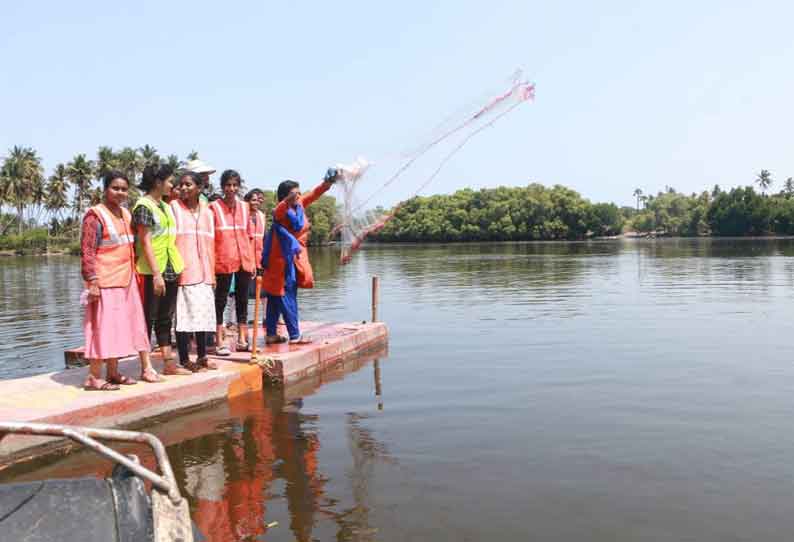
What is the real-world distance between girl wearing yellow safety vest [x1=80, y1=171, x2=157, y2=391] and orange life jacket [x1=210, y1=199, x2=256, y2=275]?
181 centimetres

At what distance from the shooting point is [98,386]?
21.3ft

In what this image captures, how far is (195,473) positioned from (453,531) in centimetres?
217

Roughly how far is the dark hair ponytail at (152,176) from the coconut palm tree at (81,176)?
86.8m

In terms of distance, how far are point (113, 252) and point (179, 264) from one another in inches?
38.4

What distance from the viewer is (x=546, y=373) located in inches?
371

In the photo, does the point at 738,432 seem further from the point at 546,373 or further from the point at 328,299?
the point at 328,299

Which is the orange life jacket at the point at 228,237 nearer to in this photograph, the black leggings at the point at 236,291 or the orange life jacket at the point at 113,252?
the black leggings at the point at 236,291

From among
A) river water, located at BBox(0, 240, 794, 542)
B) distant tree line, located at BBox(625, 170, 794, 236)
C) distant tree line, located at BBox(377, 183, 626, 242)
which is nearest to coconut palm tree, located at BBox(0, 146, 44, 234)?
distant tree line, located at BBox(377, 183, 626, 242)

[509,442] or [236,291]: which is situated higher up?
[236,291]

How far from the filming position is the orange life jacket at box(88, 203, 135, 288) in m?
6.28

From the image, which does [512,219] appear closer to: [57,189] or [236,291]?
[57,189]

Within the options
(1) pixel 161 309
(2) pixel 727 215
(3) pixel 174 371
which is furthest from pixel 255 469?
(2) pixel 727 215

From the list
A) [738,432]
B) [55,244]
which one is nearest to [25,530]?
[738,432]

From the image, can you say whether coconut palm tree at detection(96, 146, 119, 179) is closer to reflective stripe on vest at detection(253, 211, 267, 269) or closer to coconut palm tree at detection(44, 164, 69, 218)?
coconut palm tree at detection(44, 164, 69, 218)
